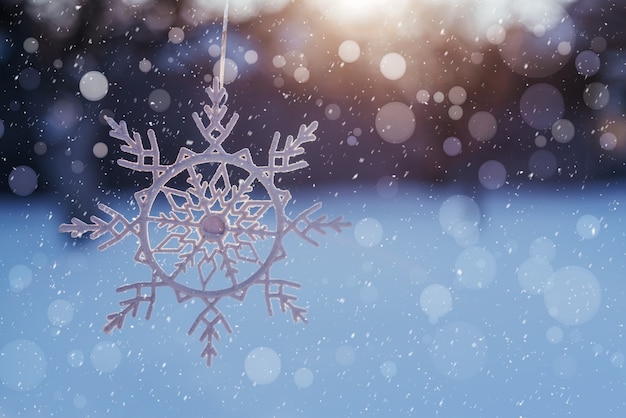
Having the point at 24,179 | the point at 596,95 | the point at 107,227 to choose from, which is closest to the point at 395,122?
the point at 596,95

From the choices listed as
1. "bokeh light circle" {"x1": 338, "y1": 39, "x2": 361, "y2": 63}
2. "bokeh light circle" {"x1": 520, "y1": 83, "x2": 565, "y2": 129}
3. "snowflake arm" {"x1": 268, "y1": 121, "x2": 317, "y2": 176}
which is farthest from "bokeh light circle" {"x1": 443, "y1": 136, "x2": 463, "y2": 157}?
"snowflake arm" {"x1": 268, "y1": 121, "x2": 317, "y2": 176}

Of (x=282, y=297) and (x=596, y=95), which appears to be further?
(x=596, y=95)

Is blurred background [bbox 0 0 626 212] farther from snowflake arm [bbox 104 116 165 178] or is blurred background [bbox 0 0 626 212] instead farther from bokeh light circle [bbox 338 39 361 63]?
snowflake arm [bbox 104 116 165 178]

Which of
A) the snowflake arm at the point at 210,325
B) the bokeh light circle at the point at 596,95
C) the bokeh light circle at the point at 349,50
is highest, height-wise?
the bokeh light circle at the point at 349,50

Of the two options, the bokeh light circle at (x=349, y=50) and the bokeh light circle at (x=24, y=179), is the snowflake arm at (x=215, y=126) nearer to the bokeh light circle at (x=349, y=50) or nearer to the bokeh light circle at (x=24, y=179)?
the bokeh light circle at (x=349, y=50)

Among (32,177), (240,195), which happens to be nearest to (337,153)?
(32,177)

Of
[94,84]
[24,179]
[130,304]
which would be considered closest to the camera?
[130,304]

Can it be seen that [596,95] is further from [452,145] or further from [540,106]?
[452,145]

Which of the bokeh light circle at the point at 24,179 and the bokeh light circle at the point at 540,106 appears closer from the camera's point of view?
the bokeh light circle at the point at 24,179

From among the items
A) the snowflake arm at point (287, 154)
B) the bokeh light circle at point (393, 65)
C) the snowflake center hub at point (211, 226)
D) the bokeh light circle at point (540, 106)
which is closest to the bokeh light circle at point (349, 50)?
the bokeh light circle at point (393, 65)
